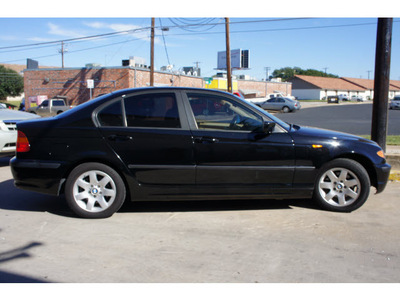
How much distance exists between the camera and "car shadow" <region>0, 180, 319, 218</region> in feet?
17.0

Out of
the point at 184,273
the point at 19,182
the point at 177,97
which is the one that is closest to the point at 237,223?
the point at 184,273

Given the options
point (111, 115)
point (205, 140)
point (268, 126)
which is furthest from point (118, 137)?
point (268, 126)

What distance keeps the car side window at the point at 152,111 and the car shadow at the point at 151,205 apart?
1215mm

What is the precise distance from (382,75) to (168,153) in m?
4.86

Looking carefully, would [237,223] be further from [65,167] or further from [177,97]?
[65,167]

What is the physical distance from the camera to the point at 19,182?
4805 millimetres

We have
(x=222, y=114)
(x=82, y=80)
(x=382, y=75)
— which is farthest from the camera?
(x=82, y=80)

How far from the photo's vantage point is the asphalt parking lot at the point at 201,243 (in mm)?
3309

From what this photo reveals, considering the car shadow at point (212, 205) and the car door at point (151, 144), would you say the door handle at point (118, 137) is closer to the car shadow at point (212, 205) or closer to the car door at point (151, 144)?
the car door at point (151, 144)

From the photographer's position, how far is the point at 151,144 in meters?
4.69

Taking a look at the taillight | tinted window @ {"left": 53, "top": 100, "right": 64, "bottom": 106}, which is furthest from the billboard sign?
the taillight

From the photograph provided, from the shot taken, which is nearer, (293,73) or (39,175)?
(39,175)

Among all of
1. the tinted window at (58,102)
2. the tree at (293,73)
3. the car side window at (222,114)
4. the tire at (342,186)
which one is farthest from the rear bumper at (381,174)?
the tree at (293,73)

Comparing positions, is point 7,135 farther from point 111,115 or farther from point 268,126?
point 268,126
